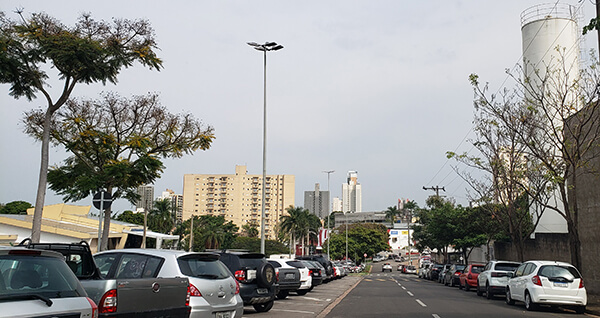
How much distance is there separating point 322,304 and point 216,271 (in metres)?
8.67

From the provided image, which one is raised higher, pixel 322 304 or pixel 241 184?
pixel 241 184

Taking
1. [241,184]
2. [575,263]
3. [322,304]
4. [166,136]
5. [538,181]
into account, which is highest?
[241,184]

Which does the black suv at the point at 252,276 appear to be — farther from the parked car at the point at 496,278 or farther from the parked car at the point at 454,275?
the parked car at the point at 454,275

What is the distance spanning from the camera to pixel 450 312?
1487 centimetres

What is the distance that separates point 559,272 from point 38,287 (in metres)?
15.9

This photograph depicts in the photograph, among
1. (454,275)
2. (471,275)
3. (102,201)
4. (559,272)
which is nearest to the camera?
(102,201)

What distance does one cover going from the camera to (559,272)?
1653cm

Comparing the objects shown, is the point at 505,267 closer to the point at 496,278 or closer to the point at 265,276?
→ the point at 496,278

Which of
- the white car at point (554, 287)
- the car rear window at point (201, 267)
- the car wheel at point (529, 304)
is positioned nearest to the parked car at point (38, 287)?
the car rear window at point (201, 267)

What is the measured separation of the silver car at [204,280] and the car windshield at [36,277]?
3.07 meters

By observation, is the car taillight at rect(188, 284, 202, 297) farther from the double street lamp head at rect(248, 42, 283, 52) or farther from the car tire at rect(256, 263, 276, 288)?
the double street lamp head at rect(248, 42, 283, 52)

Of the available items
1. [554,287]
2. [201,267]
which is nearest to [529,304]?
[554,287]

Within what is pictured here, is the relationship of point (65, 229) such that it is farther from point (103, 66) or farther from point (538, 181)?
point (538, 181)

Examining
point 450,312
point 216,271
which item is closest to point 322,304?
point 450,312
